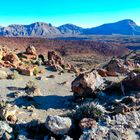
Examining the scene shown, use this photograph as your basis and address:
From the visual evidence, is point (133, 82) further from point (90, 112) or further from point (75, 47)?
point (75, 47)

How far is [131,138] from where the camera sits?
12.6 m

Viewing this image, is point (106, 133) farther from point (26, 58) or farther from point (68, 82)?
point (26, 58)

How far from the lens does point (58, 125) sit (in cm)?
1321

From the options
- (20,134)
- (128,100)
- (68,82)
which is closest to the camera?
(20,134)

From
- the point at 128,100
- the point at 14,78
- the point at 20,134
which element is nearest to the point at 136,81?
the point at 128,100

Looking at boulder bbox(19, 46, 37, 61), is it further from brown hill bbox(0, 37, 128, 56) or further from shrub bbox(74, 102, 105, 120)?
brown hill bbox(0, 37, 128, 56)

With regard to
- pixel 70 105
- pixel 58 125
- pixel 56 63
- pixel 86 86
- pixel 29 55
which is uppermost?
pixel 86 86

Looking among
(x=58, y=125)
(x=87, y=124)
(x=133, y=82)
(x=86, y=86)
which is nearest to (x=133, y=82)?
(x=133, y=82)

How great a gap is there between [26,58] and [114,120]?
22207 millimetres

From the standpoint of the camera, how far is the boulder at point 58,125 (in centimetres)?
1313

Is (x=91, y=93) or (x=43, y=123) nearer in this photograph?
(x=43, y=123)

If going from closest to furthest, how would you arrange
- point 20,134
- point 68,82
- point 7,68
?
point 20,134 → point 68,82 → point 7,68

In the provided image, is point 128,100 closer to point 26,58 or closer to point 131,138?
point 131,138

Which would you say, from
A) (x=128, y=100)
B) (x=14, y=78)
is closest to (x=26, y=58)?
(x=14, y=78)
